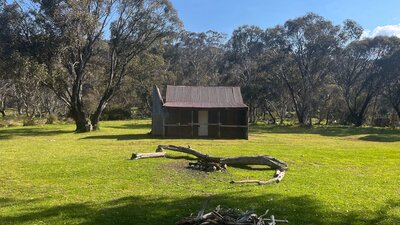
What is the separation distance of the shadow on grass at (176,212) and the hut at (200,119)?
2034 cm

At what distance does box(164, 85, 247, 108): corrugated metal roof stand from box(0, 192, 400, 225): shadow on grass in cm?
2131

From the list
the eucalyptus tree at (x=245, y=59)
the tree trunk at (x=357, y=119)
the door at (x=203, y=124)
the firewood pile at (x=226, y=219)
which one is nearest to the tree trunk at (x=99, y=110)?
the door at (x=203, y=124)

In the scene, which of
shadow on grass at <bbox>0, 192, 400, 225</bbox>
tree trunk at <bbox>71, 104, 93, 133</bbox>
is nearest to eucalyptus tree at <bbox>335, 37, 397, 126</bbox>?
tree trunk at <bbox>71, 104, 93, 133</bbox>

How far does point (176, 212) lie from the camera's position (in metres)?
8.45

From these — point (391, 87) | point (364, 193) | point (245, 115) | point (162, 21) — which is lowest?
point (364, 193)

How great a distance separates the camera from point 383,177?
13398 mm

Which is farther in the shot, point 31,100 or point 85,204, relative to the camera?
point 31,100

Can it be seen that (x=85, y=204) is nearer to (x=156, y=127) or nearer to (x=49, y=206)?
(x=49, y=206)

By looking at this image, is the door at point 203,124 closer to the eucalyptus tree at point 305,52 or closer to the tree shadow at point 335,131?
the tree shadow at point 335,131

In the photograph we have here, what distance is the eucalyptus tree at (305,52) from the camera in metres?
51.2

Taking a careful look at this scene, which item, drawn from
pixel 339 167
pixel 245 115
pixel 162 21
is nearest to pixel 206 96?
pixel 245 115

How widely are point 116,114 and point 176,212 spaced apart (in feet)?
185

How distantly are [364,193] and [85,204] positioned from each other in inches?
279

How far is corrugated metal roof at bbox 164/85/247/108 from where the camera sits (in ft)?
Answer: 103
